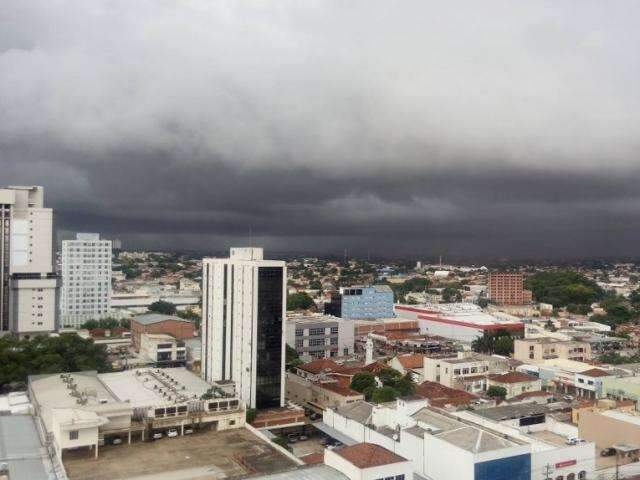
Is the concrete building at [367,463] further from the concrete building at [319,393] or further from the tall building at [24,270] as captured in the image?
the tall building at [24,270]

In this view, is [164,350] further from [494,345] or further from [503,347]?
[503,347]

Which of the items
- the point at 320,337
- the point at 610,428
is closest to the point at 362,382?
the point at 610,428

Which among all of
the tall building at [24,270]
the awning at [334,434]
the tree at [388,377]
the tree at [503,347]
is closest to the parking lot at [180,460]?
the awning at [334,434]

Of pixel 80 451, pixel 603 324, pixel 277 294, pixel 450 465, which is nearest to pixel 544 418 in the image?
pixel 450 465

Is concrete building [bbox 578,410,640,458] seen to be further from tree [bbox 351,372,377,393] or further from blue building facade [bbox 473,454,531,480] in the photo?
tree [bbox 351,372,377,393]

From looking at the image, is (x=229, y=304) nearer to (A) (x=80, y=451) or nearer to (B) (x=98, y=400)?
(B) (x=98, y=400)
